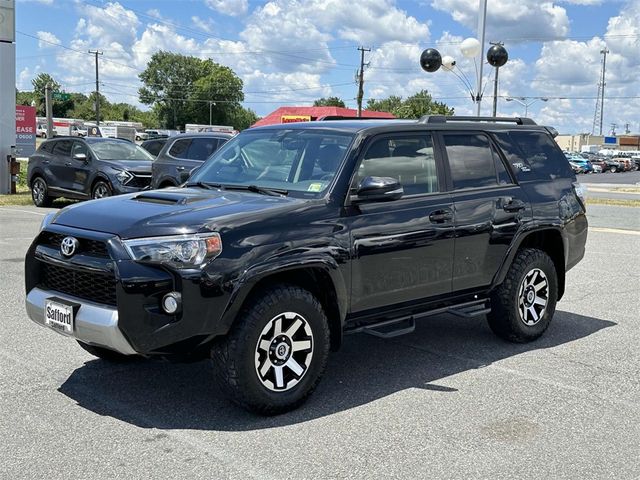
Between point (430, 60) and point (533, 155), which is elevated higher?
point (430, 60)

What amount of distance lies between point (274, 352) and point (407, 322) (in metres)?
1.38

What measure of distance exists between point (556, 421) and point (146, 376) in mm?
2740

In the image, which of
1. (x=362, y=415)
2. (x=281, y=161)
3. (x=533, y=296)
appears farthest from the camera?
(x=533, y=296)

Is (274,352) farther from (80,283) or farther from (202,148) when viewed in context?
(202,148)

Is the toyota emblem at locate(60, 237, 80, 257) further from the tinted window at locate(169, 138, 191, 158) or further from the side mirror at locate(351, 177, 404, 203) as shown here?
the tinted window at locate(169, 138, 191, 158)

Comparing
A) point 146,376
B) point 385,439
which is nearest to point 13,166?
point 146,376

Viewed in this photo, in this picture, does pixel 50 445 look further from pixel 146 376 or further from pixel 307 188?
pixel 307 188

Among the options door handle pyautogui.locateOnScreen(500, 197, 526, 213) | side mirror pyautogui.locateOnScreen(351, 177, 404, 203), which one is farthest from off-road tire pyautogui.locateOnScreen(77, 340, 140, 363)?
door handle pyautogui.locateOnScreen(500, 197, 526, 213)

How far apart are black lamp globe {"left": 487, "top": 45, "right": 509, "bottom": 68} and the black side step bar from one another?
728 inches

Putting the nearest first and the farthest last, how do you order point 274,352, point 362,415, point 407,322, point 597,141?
point 274,352
point 362,415
point 407,322
point 597,141

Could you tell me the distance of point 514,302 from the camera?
6.01 m

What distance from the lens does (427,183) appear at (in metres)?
5.43

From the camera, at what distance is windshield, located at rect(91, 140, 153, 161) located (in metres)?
16.3

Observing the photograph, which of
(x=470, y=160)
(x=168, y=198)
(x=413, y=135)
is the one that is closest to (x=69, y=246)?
(x=168, y=198)
